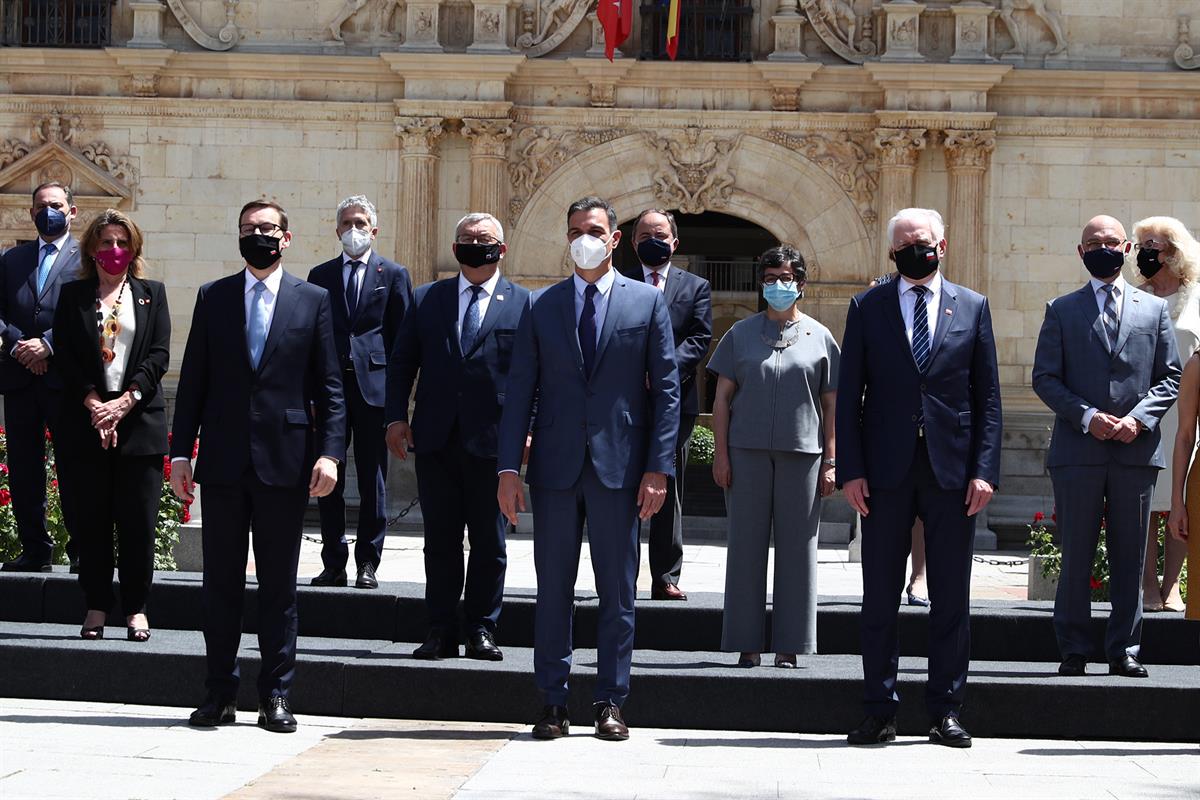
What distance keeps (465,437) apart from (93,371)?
1783 mm

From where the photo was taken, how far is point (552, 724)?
725 centimetres

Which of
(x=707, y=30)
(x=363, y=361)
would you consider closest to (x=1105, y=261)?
(x=363, y=361)

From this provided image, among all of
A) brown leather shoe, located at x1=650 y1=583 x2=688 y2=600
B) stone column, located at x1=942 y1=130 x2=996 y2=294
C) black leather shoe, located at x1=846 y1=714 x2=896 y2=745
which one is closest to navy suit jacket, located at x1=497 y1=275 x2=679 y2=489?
black leather shoe, located at x1=846 y1=714 x2=896 y2=745

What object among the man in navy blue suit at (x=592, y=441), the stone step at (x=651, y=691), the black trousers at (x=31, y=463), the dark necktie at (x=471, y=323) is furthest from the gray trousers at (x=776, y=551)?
the black trousers at (x=31, y=463)

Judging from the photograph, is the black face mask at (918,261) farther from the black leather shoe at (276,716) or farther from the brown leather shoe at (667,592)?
the black leather shoe at (276,716)

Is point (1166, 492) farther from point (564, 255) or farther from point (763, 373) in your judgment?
point (564, 255)

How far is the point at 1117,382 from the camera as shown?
8.16 m

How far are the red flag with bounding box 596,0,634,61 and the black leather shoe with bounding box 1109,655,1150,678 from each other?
1305cm

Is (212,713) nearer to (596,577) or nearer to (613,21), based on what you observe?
(596,577)

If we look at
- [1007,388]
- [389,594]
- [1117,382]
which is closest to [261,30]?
[1007,388]

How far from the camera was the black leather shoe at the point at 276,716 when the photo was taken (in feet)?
23.8

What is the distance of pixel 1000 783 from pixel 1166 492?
346cm

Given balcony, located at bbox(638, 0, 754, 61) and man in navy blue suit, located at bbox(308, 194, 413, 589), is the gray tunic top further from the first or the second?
balcony, located at bbox(638, 0, 754, 61)

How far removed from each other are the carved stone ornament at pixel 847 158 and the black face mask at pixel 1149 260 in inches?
452
